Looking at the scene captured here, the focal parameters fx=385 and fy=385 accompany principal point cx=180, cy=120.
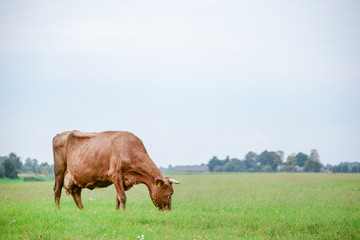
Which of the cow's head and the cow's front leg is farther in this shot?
the cow's front leg

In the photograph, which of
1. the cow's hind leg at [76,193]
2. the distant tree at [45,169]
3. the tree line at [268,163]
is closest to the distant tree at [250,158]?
the tree line at [268,163]

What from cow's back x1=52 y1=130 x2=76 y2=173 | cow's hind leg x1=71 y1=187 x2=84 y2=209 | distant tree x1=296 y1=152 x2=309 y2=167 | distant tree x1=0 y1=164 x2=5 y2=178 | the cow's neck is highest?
distant tree x1=296 y1=152 x2=309 y2=167

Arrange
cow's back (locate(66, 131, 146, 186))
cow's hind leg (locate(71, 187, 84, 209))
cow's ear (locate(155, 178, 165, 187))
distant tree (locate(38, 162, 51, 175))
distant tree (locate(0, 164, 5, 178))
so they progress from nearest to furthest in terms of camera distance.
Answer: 1. cow's ear (locate(155, 178, 165, 187))
2. cow's back (locate(66, 131, 146, 186))
3. cow's hind leg (locate(71, 187, 84, 209))
4. distant tree (locate(0, 164, 5, 178))
5. distant tree (locate(38, 162, 51, 175))

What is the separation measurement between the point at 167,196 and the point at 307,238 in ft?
16.3

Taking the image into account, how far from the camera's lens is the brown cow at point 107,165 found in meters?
13.9

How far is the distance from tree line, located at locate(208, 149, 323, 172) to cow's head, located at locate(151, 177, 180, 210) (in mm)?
145885

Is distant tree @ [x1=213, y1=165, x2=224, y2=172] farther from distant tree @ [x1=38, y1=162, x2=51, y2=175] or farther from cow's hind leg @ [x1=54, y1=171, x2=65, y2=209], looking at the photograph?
cow's hind leg @ [x1=54, y1=171, x2=65, y2=209]

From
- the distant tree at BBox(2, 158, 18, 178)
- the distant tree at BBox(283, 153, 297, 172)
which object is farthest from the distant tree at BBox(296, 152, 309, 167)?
Answer: the distant tree at BBox(2, 158, 18, 178)

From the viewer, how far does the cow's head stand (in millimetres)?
13656

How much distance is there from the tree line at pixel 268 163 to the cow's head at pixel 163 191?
146 m

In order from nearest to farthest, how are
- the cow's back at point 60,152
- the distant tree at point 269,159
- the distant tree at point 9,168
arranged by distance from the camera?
the cow's back at point 60,152
the distant tree at point 9,168
the distant tree at point 269,159

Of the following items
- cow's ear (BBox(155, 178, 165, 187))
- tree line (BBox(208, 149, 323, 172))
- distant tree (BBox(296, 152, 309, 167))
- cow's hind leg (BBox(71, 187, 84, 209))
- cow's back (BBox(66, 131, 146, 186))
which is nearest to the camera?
cow's ear (BBox(155, 178, 165, 187))

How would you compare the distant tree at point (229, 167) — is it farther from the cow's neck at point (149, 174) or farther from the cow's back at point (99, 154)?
the cow's neck at point (149, 174)

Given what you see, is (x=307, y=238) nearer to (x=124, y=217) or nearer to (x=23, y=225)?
(x=124, y=217)
